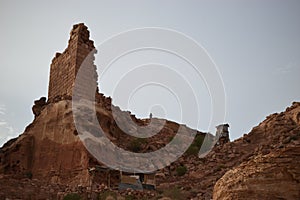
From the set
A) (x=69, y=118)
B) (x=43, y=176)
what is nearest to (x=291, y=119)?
(x=69, y=118)

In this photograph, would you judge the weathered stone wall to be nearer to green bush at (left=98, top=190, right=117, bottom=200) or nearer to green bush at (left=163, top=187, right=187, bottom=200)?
green bush at (left=163, top=187, right=187, bottom=200)

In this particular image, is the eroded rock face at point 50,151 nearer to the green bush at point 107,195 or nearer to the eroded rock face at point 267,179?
the green bush at point 107,195

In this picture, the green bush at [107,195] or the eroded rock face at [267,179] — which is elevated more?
the green bush at [107,195]

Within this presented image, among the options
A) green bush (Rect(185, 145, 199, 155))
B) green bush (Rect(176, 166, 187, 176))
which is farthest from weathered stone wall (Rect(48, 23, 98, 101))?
green bush (Rect(185, 145, 199, 155))

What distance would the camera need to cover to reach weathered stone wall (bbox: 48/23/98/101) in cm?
2745

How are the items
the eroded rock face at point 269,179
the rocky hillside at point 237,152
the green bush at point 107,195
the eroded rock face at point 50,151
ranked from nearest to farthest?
the eroded rock face at point 269,179 < the green bush at point 107,195 < the rocky hillside at point 237,152 < the eroded rock face at point 50,151

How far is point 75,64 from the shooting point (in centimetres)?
→ 2733

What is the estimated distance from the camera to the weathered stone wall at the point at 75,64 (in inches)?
1081

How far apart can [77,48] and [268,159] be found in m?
21.5

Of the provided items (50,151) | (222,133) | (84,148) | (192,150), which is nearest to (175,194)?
(84,148)

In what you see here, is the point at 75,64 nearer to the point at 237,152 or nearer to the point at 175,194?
the point at 237,152

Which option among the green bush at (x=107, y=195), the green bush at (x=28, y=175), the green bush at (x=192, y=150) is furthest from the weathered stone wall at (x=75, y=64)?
the green bush at (x=107, y=195)

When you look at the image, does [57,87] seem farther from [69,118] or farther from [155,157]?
[155,157]

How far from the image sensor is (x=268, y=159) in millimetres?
7723
